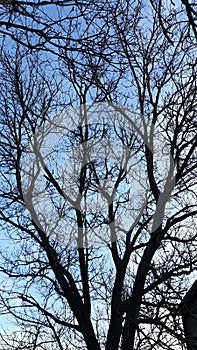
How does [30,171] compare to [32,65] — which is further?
[30,171]

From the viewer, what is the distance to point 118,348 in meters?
8.88

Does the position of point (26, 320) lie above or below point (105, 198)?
below

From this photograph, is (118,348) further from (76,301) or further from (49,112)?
(49,112)

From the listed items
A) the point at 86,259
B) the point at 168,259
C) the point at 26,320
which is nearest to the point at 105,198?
the point at 86,259

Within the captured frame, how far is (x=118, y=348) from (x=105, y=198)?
2.97 meters

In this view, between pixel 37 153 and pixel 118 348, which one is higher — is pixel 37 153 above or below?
above

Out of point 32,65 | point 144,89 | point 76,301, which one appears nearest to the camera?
point 32,65

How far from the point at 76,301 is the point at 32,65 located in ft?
15.3

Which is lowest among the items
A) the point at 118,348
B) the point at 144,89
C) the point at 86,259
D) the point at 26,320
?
the point at 118,348

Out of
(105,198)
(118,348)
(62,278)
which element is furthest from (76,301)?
(105,198)

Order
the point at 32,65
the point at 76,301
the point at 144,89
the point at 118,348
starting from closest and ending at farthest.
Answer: the point at 32,65 < the point at 118,348 < the point at 76,301 < the point at 144,89

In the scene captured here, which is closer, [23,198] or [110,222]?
[23,198]

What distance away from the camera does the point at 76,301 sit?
9469mm

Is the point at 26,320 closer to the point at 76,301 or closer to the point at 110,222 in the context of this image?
the point at 76,301
